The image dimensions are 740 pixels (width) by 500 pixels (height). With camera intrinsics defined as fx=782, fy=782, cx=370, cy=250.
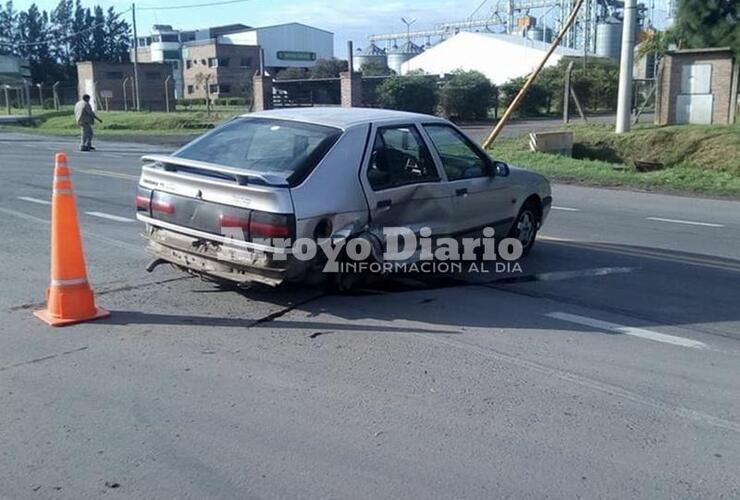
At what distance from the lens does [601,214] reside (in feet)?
40.3

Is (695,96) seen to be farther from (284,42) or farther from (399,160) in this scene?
(284,42)

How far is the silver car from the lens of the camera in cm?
592

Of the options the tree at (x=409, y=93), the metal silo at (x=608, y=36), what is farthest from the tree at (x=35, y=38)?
the tree at (x=409, y=93)

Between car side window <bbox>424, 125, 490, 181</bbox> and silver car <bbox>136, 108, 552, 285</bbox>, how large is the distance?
0.5 inches

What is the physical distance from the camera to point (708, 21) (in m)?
27.2

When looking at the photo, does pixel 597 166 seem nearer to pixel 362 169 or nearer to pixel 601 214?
pixel 601 214

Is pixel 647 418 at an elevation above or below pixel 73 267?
below

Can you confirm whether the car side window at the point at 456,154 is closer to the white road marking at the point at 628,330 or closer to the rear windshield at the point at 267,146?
the rear windshield at the point at 267,146

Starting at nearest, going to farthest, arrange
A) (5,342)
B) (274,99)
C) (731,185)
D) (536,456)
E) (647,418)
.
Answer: (536,456) < (647,418) < (5,342) < (731,185) < (274,99)

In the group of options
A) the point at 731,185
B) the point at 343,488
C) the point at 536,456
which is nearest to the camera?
the point at 343,488

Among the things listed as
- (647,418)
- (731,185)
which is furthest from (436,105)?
(647,418)

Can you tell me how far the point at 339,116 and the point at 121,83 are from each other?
219ft

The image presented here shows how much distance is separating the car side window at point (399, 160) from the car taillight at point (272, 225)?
100cm

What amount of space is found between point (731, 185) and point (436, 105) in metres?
26.9
